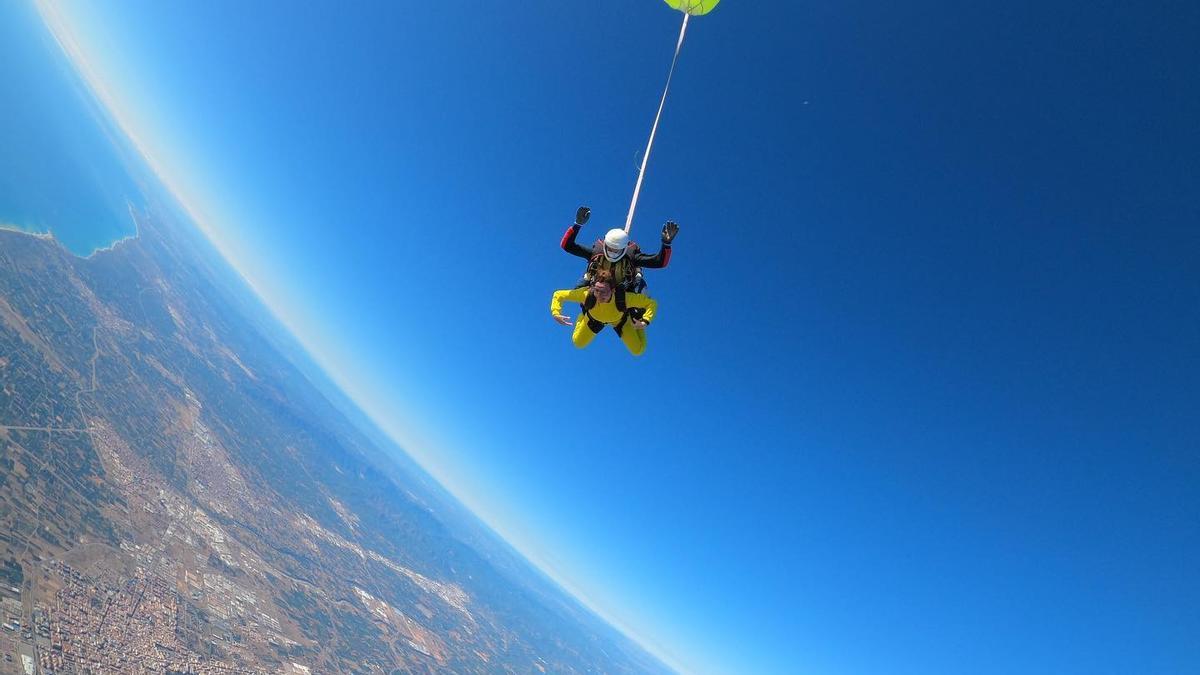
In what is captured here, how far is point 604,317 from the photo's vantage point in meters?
7.37

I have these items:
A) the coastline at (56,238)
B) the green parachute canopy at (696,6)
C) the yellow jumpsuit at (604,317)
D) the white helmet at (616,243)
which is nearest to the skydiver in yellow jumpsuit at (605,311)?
the yellow jumpsuit at (604,317)

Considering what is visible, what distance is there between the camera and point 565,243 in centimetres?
702

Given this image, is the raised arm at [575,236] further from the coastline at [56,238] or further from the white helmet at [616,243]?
the coastline at [56,238]

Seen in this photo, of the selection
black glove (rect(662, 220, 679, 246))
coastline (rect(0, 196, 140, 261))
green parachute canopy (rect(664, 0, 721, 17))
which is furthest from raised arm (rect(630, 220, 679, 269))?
coastline (rect(0, 196, 140, 261))

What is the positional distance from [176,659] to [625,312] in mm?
57617

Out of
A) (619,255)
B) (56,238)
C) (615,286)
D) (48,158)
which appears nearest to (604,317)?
(615,286)

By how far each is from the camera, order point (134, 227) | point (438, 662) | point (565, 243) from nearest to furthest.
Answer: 1. point (565, 243)
2. point (438, 662)
3. point (134, 227)

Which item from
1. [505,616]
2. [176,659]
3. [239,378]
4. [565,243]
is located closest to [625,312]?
[565,243]

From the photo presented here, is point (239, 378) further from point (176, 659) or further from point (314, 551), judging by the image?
point (176, 659)

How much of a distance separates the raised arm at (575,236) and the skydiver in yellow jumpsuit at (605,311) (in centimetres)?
45

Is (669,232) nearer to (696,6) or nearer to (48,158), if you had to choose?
(696,6)

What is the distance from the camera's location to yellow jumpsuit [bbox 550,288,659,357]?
23.3 ft

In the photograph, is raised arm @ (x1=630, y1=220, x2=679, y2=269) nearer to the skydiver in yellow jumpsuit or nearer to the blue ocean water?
the skydiver in yellow jumpsuit

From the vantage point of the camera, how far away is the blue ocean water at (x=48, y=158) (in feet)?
239
